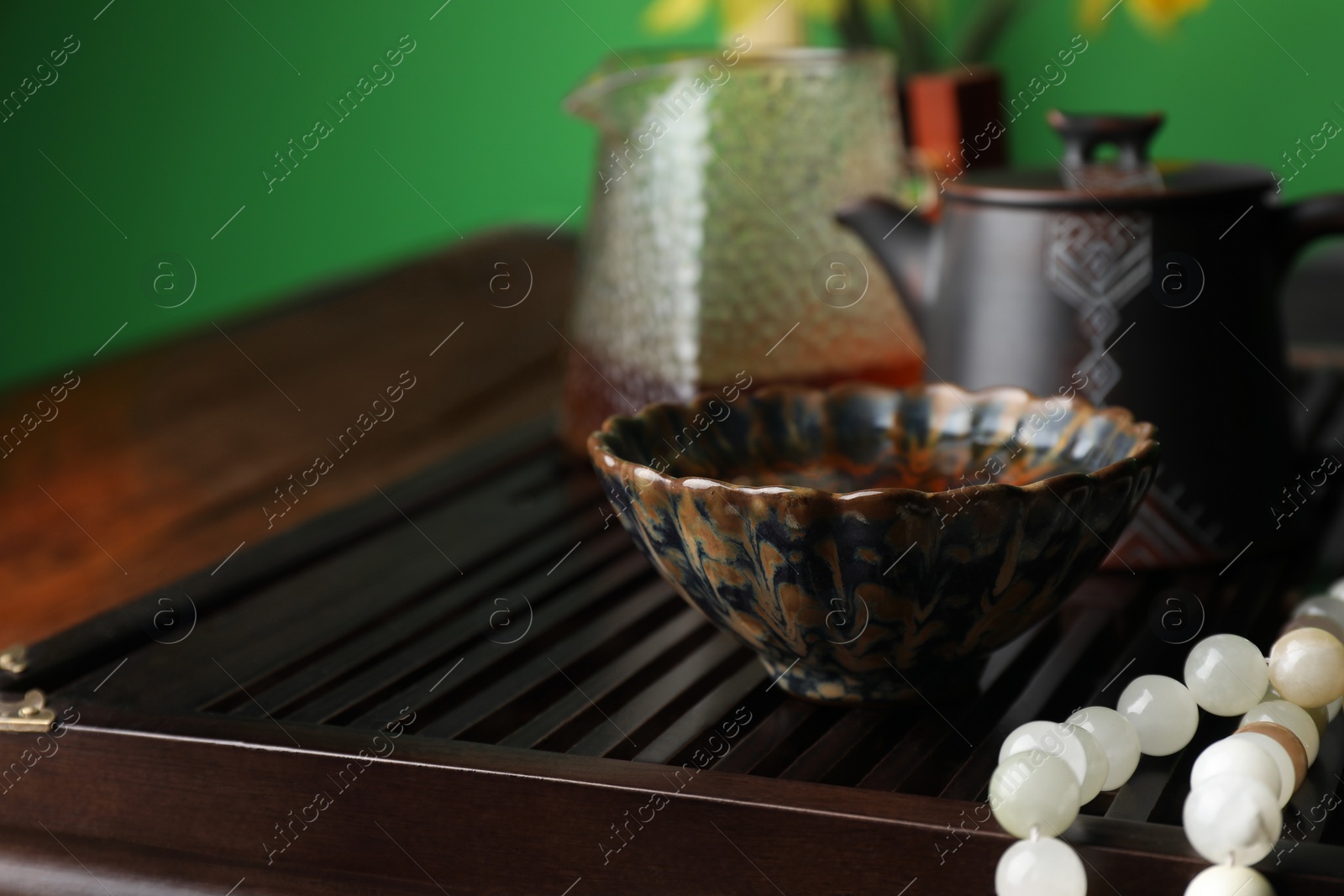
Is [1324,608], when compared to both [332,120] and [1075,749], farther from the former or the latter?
[332,120]

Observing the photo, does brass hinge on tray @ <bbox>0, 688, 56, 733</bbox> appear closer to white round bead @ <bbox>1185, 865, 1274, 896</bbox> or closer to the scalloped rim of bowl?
the scalloped rim of bowl

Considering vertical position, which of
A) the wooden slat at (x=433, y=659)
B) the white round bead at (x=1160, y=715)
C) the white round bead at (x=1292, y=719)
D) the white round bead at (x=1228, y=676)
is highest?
the wooden slat at (x=433, y=659)

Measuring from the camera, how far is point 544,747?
0.42 m

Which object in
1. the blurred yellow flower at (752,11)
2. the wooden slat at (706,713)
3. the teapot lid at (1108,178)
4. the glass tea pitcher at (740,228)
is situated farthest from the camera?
the blurred yellow flower at (752,11)

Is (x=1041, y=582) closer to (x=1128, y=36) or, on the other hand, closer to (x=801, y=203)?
(x=801, y=203)

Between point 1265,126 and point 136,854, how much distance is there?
4.68 ft

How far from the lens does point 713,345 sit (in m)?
0.67

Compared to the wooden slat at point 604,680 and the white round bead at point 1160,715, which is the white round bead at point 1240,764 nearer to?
the white round bead at point 1160,715

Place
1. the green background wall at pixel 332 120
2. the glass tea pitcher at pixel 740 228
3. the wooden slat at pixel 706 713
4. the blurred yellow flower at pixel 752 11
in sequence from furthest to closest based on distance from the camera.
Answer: the green background wall at pixel 332 120, the blurred yellow flower at pixel 752 11, the glass tea pitcher at pixel 740 228, the wooden slat at pixel 706 713

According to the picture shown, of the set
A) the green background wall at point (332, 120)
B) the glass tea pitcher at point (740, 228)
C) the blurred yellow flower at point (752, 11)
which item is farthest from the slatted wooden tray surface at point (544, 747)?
the green background wall at point (332, 120)

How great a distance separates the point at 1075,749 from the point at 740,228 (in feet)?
1.21

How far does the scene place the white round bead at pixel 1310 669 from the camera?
16.1 inches

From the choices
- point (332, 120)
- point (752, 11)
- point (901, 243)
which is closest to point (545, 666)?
point (901, 243)

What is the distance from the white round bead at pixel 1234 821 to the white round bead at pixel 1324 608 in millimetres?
168
